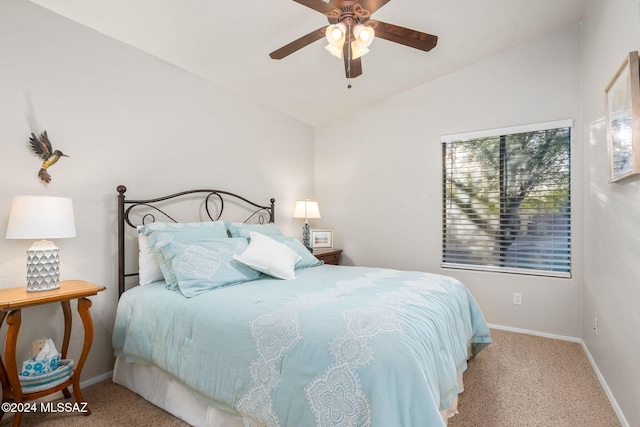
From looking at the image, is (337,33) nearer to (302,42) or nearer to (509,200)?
(302,42)

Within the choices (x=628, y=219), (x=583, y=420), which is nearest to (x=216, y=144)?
(x=628, y=219)

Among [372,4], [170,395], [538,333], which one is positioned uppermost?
[372,4]

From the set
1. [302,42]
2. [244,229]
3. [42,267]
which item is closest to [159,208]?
[244,229]

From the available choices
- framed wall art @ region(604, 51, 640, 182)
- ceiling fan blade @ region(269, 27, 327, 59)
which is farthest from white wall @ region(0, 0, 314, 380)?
framed wall art @ region(604, 51, 640, 182)

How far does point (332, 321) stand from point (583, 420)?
1.71 metres

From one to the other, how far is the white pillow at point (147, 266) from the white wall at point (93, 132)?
11.1 inches

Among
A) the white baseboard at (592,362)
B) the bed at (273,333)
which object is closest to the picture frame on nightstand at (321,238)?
the bed at (273,333)

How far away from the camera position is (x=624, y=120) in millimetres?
1920

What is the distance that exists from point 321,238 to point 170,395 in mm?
2549

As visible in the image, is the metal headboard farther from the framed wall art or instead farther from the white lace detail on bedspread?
the framed wall art

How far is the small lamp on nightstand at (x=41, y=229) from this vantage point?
1.83 metres

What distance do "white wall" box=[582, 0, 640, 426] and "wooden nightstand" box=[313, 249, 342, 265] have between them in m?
2.49

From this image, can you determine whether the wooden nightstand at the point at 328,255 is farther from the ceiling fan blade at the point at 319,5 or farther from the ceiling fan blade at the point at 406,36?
the ceiling fan blade at the point at 319,5

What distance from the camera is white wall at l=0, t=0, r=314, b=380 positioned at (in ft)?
6.73
